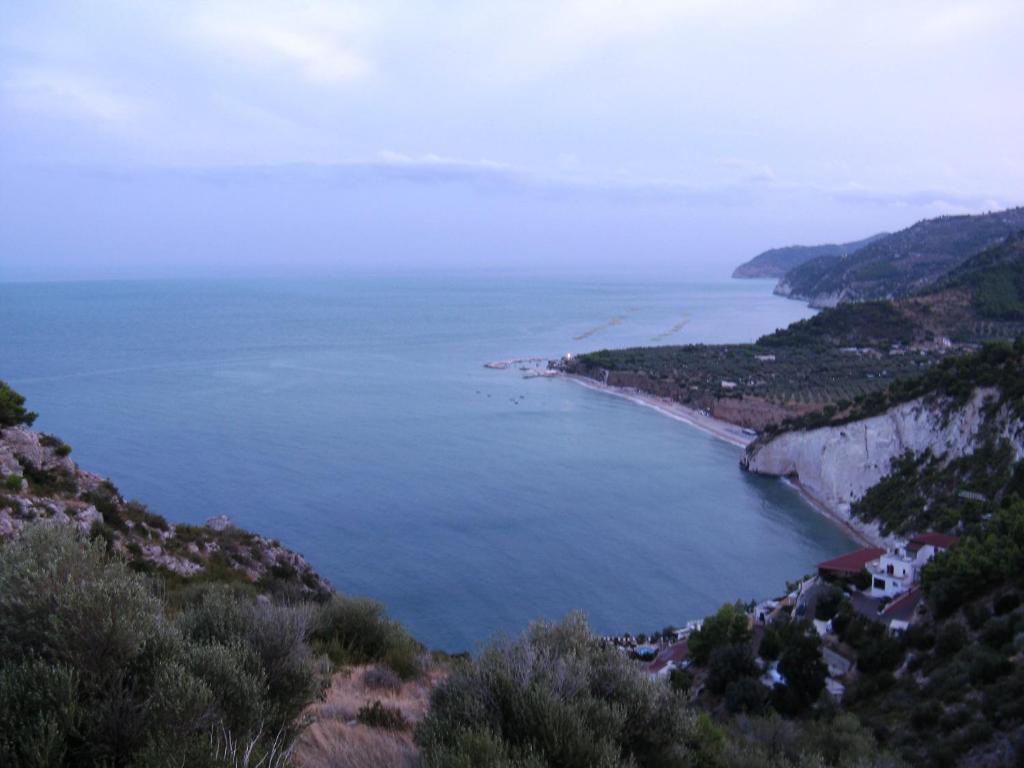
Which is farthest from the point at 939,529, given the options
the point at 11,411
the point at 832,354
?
the point at 832,354

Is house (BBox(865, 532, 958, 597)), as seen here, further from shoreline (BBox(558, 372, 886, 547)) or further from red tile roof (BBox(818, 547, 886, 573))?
shoreline (BBox(558, 372, 886, 547))

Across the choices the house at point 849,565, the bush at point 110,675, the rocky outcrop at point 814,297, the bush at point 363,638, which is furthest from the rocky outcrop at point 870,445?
the rocky outcrop at point 814,297

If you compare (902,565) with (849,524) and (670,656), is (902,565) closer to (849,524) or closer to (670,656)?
(670,656)

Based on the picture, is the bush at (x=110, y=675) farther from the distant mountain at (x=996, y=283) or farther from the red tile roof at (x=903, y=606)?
the distant mountain at (x=996, y=283)

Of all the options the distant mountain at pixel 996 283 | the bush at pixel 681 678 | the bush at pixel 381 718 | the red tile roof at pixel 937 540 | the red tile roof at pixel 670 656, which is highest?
the distant mountain at pixel 996 283

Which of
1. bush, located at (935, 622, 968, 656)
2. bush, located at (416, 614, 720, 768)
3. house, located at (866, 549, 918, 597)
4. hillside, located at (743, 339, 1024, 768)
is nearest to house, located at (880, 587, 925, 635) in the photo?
hillside, located at (743, 339, 1024, 768)

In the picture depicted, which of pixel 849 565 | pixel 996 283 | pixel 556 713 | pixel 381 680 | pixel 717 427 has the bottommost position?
pixel 717 427

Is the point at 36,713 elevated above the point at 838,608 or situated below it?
above
